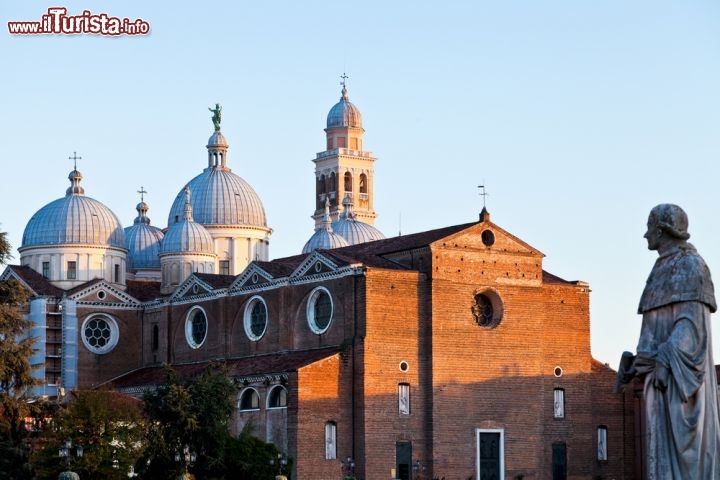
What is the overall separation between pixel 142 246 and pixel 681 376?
231ft

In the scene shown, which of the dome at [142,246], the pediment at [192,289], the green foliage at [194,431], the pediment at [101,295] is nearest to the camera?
the green foliage at [194,431]

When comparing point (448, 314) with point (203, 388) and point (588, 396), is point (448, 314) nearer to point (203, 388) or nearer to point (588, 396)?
point (588, 396)

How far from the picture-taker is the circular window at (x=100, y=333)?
66.2 m

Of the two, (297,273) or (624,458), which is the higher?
(297,273)

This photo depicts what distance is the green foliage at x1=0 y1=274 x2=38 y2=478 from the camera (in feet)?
141

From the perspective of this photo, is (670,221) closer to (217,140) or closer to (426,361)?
(426,361)

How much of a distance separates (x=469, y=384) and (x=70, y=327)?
1853 centimetres

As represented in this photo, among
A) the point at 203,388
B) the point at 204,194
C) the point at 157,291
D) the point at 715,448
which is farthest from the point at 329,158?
the point at 715,448

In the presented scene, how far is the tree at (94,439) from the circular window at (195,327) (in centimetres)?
1990

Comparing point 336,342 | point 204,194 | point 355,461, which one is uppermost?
point 204,194

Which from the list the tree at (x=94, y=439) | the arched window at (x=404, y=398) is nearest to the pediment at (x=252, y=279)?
the arched window at (x=404, y=398)

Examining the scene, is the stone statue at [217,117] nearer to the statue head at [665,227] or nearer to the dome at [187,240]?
the dome at [187,240]

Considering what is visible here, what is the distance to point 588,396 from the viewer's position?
2389 inches

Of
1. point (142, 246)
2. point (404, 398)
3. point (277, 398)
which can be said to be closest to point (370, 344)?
point (404, 398)
